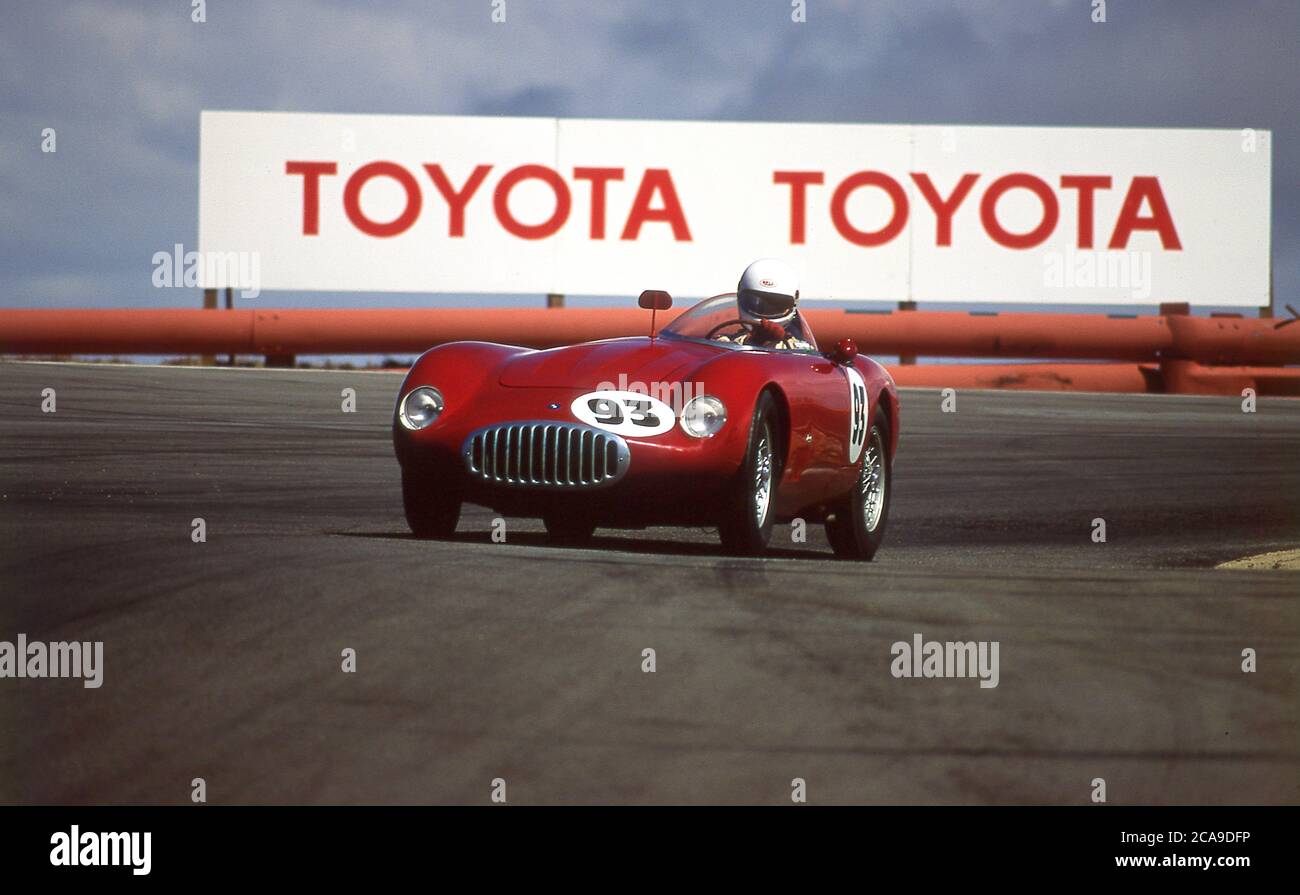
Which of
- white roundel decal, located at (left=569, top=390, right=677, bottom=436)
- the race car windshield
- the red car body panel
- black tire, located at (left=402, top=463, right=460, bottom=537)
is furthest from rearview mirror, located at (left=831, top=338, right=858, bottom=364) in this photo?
black tire, located at (left=402, top=463, right=460, bottom=537)

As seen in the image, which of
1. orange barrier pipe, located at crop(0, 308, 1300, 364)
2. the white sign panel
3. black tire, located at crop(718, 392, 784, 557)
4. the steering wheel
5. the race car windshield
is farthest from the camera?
the white sign panel

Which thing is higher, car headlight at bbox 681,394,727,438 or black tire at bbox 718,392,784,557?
car headlight at bbox 681,394,727,438

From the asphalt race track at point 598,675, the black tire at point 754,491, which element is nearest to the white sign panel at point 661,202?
the asphalt race track at point 598,675

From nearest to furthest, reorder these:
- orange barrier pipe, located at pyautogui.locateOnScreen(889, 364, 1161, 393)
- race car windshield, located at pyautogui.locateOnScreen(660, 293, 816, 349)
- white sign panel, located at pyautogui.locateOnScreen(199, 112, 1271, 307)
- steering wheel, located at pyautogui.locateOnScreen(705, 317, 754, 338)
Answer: race car windshield, located at pyautogui.locateOnScreen(660, 293, 816, 349)
steering wheel, located at pyautogui.locateOnScreen(705, 317, 754, 338)
orange barrier pipe, located at pyautogui.locateOnScreen(889, 364, 1161, 393)
white sign panel, located at pyautogui.locateOnScreen(199, 112, 1271, 307)

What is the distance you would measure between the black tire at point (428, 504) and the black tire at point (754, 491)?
3.71ft

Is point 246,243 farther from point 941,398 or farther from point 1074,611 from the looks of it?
point 1074,611

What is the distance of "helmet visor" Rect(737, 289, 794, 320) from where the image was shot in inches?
324

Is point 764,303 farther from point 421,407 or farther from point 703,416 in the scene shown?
point 421,407

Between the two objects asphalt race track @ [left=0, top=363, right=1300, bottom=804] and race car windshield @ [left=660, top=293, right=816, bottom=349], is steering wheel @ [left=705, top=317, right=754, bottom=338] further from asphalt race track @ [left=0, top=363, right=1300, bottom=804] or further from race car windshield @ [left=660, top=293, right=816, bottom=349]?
asphalt race track @ [left=0, top=363, right=1300, bottom=804]

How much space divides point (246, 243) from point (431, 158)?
3.14 metres

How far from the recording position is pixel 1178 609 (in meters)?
5.80

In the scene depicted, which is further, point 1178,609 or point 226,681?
point 1178,609

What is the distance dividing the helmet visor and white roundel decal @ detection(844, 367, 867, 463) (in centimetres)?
42
